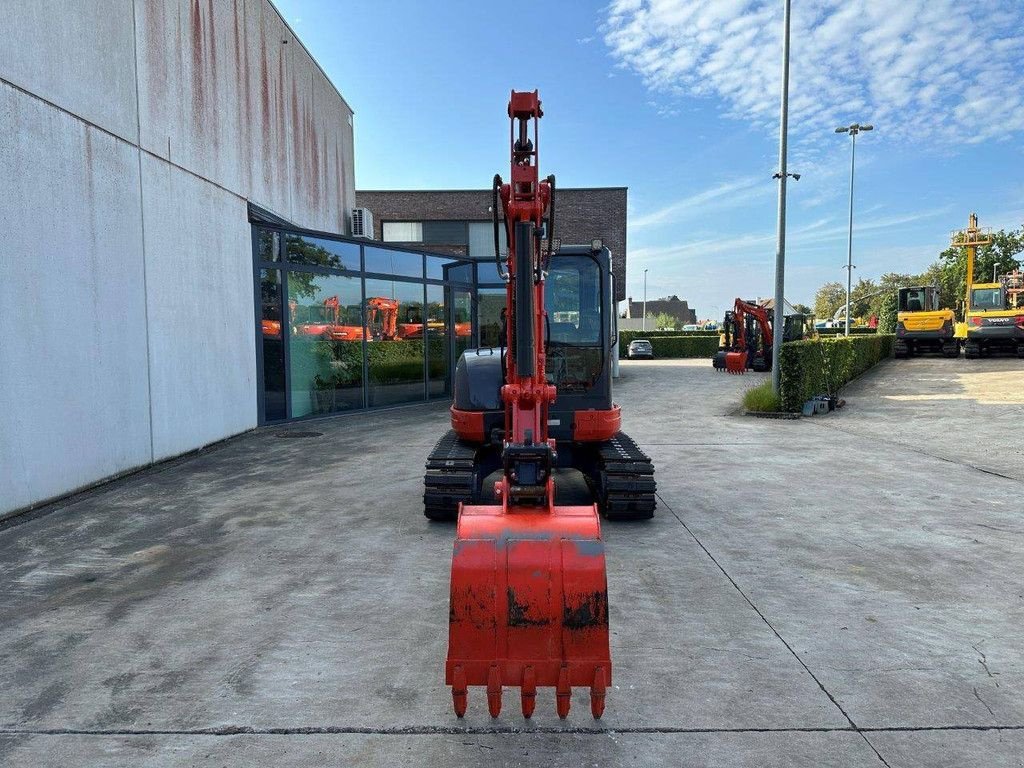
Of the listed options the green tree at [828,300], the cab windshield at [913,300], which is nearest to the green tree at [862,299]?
the green tree at [828,300]

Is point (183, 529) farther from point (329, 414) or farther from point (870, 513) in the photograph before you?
point (329, 414)

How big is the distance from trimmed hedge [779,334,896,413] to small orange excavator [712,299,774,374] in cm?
446

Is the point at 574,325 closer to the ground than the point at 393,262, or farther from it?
closer to the ground

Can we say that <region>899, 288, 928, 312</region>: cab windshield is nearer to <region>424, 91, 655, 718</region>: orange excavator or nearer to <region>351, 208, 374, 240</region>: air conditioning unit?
<region>351, 208, 374, 240</region>: air conditioning unit

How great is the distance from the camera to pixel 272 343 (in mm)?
12922

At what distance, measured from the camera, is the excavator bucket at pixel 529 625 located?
10.1 ft

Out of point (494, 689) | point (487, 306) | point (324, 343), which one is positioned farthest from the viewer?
point (487, 306)

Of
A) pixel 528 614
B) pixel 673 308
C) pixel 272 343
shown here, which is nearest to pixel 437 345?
pixel 272 343

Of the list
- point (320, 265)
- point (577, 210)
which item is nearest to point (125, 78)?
point (320, 265)

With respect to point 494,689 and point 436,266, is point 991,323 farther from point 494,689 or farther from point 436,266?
point 494,689

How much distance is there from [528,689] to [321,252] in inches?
481

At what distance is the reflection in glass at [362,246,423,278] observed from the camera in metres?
15.0

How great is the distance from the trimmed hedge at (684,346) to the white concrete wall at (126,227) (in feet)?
117

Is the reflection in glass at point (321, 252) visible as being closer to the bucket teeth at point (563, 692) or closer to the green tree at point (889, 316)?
the bucket teeth at point (563, 692)
